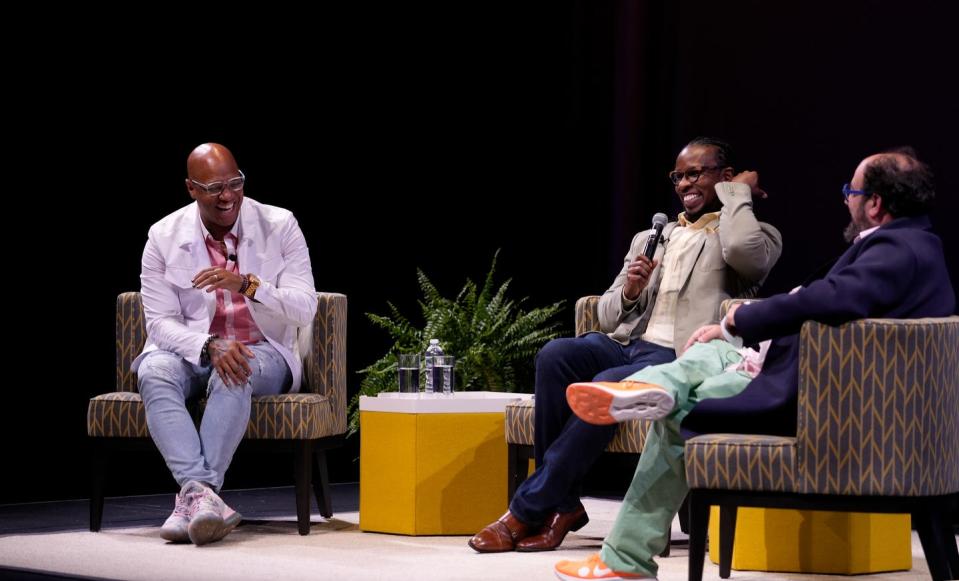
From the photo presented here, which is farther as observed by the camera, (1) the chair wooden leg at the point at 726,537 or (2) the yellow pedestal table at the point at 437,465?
(2) the yellow pedestal table at the point at 437,465

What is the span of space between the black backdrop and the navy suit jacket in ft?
5.89

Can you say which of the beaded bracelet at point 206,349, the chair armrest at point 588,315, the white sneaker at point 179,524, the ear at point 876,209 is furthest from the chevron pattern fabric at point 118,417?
the ear at point 876,209

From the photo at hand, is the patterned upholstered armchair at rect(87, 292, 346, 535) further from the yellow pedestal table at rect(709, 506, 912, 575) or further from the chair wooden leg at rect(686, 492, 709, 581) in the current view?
the chair wooden leg at rect(686, 492, 709, 581)

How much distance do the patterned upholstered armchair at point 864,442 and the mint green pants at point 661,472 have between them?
0.38 feet

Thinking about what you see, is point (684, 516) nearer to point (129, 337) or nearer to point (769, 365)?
point (769, 365)

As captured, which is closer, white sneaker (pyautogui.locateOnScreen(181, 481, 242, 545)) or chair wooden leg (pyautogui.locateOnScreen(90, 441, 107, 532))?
white sneaker (pyautogui.locateOnScreen(181, 481, 242, 545))

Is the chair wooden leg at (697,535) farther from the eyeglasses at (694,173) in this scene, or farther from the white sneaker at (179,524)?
the white sneaker at (179,524)

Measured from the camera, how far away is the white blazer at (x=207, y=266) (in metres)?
4.36

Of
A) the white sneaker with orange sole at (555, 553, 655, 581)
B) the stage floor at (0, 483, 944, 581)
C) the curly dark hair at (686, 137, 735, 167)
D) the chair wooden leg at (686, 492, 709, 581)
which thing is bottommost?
Answer: the stage floor at (0, 483, 944, 581)

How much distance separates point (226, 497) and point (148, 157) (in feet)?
4.68

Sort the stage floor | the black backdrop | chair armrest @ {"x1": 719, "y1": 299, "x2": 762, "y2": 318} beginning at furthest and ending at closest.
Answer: the black backdrop → chair armrest @ {"x1": 719, "y1": 299, "x2": 762, "y2": 318} → the stage floor

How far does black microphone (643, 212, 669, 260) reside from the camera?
4078 mm

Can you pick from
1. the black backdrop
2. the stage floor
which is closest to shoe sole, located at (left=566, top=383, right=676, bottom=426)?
the stage floor

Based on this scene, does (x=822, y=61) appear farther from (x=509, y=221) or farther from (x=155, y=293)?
(x=155, y=293)
